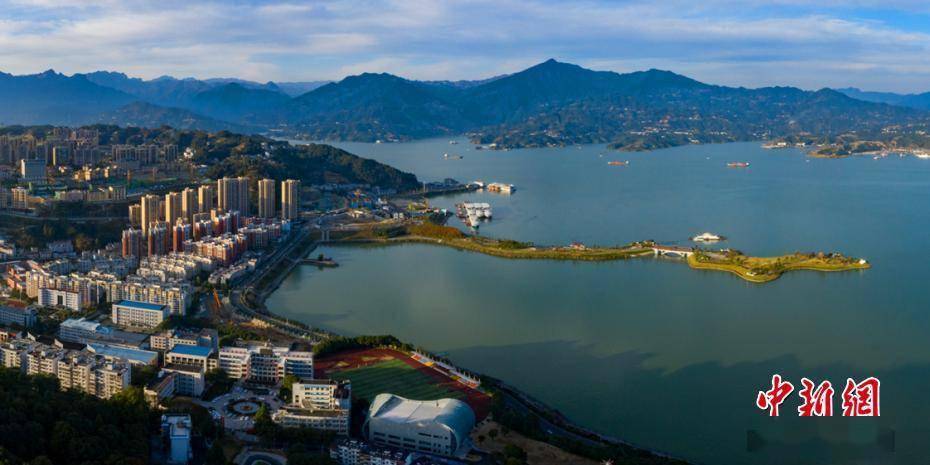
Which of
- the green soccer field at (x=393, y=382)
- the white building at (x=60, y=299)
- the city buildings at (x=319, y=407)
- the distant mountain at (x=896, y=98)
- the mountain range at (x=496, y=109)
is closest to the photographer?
the city buildings at (x=319, y=407)

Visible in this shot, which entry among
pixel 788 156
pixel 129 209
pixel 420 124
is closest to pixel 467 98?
pixel 420 124

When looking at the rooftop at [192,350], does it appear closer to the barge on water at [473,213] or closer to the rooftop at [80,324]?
the rooftop at [80,324]

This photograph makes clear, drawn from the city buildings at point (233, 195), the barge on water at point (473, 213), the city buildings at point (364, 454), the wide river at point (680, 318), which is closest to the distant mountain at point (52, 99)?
the city buildings at point (233, 195)

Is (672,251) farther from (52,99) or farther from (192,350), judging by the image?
(52,99)

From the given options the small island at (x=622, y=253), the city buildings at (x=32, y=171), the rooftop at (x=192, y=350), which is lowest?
the rooftop at (x=192, y=350)

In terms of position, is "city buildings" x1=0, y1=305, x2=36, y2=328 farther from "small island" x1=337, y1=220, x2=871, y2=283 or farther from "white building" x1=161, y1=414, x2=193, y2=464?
"small island" x1=337, y1=220, x2=871, y2=283

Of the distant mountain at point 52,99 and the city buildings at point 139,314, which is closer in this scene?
the city buildings at point 139,314
